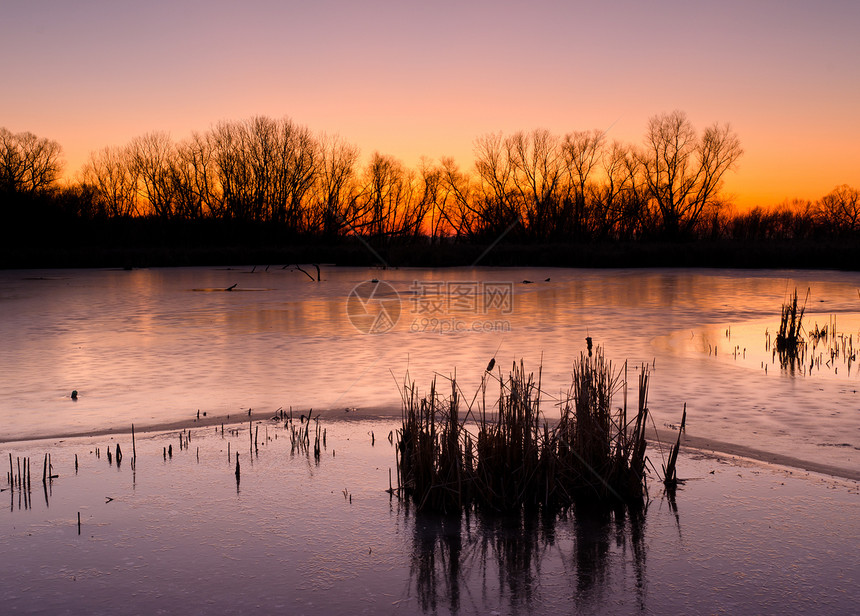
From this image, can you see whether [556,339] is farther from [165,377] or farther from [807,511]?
[807,511]

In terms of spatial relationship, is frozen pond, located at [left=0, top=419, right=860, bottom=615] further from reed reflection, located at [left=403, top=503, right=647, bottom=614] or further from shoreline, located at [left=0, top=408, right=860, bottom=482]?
shoreline, located at [left=0, top=408, right=860, bottom=482]

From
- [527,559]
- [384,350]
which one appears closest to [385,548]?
[527,559]

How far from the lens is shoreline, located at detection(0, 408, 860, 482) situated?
515 centimetres

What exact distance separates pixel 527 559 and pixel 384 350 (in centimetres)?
737

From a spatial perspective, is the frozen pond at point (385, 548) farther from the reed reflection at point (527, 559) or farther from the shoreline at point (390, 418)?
the shoreline at point (390, 418)

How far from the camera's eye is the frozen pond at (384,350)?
6.82 m

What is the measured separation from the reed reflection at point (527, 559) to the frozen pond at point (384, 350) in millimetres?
2142

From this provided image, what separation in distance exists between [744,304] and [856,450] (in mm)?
13083

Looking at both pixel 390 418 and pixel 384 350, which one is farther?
pixel 384 350

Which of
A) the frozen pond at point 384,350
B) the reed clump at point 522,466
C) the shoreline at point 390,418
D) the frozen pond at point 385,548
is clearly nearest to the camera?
the frozen pond at point 385,548

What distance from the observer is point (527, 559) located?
3.74m

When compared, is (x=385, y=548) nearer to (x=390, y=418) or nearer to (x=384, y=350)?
(x=390, y=418)

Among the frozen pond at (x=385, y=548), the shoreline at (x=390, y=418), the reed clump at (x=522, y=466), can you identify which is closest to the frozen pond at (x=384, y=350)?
the shoreline at (x=390, y=418)

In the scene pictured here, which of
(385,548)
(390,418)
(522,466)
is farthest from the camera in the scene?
(390,418)
